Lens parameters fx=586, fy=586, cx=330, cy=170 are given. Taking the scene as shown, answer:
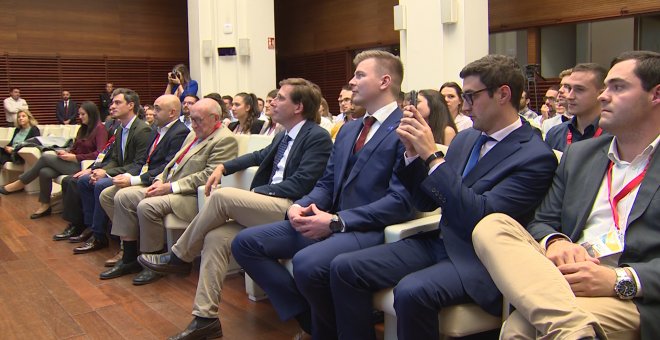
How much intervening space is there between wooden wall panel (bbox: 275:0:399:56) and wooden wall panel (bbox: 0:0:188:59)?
2.66m

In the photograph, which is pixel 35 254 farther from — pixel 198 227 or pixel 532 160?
pixel 532 160

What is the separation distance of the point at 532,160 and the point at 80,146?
551 centimetres

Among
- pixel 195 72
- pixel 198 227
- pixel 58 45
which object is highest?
pixel 58 45

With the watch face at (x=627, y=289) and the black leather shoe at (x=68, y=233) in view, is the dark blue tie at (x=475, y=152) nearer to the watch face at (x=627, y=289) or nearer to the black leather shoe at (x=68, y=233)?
the watch face at (x=627, y=289)

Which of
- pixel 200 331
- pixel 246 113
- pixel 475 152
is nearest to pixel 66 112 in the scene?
pixel 246 113

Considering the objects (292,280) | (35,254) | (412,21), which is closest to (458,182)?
(292,280)

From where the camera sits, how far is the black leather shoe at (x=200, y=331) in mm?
3006

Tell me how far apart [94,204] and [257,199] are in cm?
274

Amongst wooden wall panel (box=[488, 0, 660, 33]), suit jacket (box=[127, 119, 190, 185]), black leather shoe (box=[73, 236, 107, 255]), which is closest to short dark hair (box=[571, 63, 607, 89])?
suit jacket (box=[127, 119, 190, 185])

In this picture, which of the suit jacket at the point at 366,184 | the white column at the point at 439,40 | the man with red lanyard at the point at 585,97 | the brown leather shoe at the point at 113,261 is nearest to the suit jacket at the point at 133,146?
the brown leather shoe at the point at 113,261

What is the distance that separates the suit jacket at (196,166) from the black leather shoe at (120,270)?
610 mm

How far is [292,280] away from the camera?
2893mm

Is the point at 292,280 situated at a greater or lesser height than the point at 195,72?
lesser

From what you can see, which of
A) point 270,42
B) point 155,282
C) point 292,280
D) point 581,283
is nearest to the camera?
point 581,283
